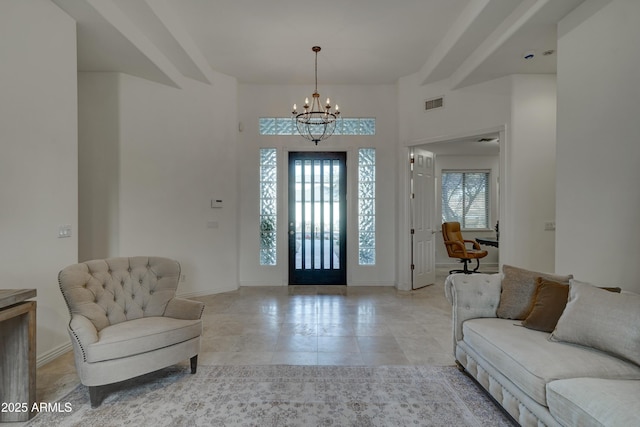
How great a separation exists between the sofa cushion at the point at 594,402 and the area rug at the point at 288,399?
59 cm

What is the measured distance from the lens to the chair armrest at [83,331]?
211 cm

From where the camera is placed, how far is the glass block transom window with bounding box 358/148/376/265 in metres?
5.70

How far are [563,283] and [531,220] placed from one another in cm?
219

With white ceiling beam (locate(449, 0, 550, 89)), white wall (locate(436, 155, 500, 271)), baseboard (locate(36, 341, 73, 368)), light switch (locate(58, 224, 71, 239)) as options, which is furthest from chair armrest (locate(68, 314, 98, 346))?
white wall (locate(436, 155, 500, 271))

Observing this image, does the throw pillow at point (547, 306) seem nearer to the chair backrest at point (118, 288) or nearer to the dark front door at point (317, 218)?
the chair backrest at point (118, 288)

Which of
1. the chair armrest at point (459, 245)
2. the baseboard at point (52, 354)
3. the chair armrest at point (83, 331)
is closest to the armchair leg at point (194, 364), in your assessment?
the chair armrest at point (83, 331)

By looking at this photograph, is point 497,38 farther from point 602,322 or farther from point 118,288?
point 118,288

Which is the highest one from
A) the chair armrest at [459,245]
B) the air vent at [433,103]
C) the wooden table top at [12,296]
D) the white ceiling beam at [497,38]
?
the white ceiling beam at [497,38]

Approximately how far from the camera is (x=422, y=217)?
5.63 metres

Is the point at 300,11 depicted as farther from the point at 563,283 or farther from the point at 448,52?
the point at 563,283

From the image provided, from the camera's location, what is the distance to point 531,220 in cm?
422

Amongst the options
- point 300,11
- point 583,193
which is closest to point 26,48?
point 300,11

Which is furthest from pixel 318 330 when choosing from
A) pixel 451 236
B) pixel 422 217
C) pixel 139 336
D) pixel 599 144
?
pixel 451 236

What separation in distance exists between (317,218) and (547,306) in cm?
389
